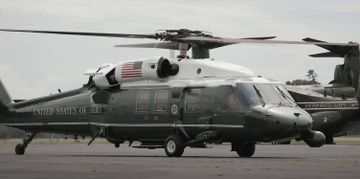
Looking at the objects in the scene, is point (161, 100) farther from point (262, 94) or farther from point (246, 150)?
point (262, 94)

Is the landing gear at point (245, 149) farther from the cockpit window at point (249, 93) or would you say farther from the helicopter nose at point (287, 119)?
the helicopter nose at point (287, 119)

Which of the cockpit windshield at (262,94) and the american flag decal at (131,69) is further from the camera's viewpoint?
the american flag decal at (131,69)

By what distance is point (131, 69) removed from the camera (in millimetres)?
30375

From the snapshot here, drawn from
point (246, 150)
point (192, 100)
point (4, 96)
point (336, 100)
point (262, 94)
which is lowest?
point (336, 100)

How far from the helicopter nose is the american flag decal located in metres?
5.95

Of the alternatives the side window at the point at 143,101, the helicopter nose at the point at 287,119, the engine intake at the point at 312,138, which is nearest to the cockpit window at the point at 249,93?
the helicopter nose at the point at 287,119

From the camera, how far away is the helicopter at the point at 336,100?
47188mm

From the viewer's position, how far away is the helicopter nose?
2638 centimetres

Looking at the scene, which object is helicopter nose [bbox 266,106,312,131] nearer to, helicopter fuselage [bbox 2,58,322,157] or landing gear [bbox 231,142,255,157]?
helicopter fuselage [bbox 2,58,322,157]

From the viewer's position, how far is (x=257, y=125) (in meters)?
26.7

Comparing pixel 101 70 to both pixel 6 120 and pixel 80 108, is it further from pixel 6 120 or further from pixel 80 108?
pixel 6 120

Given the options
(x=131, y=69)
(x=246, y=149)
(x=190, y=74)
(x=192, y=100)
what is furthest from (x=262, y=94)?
(x=131, y=69)

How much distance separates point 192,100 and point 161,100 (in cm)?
144

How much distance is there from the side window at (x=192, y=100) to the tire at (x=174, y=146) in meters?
1.15
